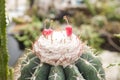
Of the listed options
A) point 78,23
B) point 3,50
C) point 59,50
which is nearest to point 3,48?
point 3,50

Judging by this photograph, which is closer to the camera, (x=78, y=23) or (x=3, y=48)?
(x=3, y=48)

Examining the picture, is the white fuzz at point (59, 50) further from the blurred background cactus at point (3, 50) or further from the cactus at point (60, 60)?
the blurred background cactus at point (3, 50)

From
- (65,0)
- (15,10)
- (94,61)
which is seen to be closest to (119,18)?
(65,0)

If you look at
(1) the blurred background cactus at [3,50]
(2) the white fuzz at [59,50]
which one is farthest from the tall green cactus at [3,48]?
(2) the white fuzz at [59,50]

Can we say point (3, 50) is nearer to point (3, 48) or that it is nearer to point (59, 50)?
point (3, 48)

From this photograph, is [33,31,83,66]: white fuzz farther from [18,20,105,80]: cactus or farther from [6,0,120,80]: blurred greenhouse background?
[6,0,120,80]: blurred greenhouse background

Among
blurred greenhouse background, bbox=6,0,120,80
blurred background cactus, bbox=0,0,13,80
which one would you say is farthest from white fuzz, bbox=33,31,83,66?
blurred greenhouse background, bbox=6,0,120,80
